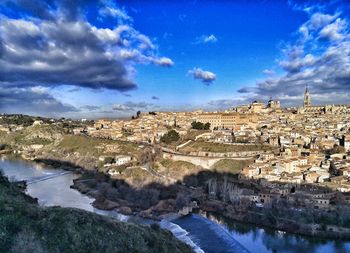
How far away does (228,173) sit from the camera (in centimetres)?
2938

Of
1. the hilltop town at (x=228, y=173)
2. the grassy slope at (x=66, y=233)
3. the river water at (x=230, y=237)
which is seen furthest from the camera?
the hilltop town at (x=228, y=173)

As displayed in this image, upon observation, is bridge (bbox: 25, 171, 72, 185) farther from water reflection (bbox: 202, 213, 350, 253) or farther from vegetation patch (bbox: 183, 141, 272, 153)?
water reflection (bbox: 202, 213, 350, 253)

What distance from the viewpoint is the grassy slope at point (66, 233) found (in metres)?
9.30

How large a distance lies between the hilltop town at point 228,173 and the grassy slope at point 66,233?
10021 mm

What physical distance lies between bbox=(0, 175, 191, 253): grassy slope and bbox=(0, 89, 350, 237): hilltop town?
10.0 m

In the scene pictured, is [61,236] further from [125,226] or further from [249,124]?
[249,124]

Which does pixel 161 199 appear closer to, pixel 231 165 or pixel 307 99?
pixel 231 165

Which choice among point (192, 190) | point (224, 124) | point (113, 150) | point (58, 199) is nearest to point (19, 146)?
point (113, 150)

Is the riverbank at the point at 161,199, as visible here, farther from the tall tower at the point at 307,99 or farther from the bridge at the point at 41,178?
the tall tower at the point at 307,99

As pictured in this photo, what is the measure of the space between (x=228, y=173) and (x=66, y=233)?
67.3 ft

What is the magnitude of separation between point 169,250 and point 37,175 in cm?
2711

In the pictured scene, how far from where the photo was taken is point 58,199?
25.7 metres

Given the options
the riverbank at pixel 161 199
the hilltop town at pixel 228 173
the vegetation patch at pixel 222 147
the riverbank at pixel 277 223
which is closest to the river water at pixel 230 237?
the riverbank at pixel 277 223

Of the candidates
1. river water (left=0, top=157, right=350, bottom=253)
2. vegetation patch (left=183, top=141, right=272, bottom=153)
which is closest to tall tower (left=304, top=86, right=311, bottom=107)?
vegetation patch (left=183, top=141, right=272, bottom=153)
